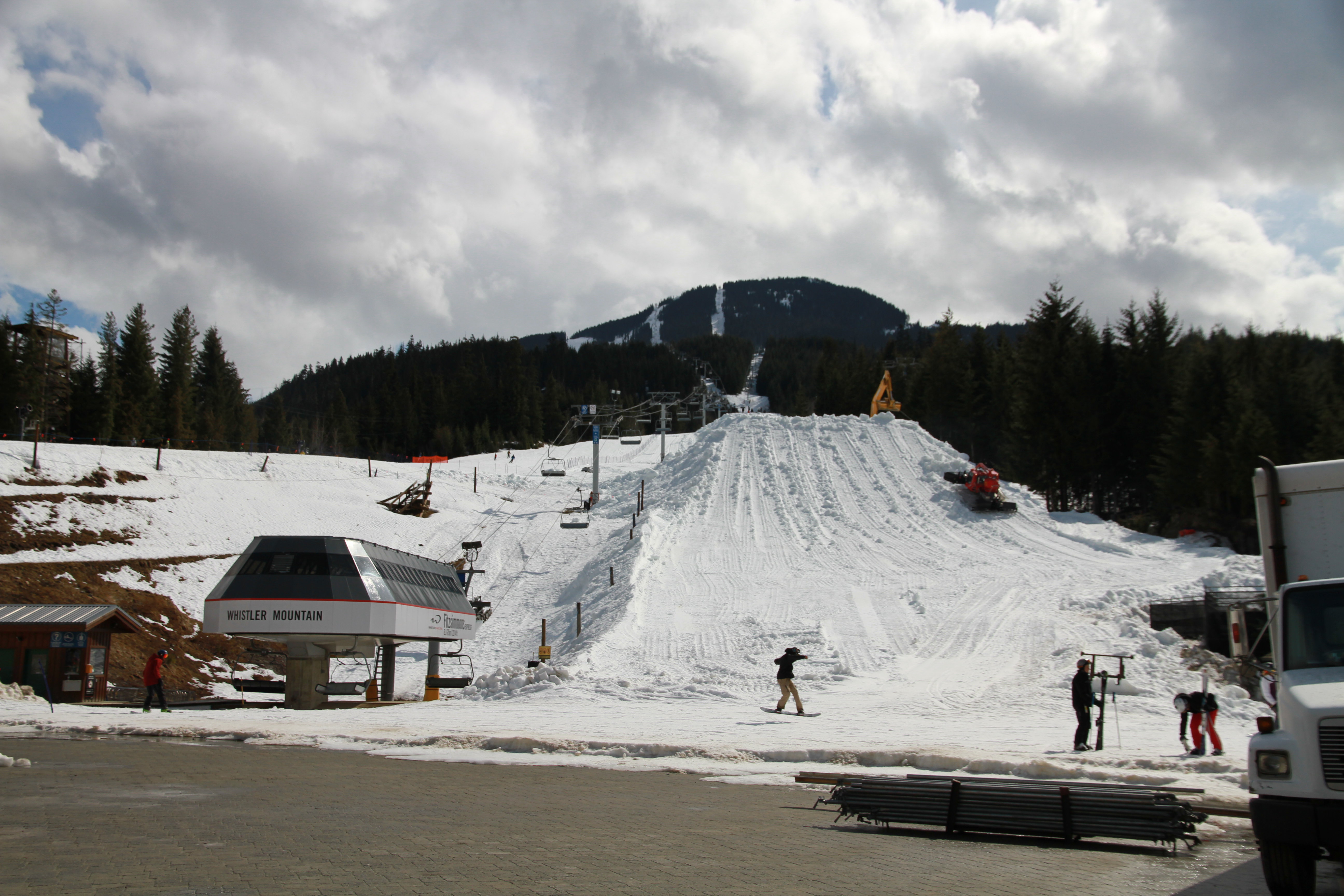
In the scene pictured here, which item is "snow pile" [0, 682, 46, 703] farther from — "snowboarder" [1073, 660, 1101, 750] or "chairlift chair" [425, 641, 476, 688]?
"snowboarder" [1073, 660, 1101, 750]

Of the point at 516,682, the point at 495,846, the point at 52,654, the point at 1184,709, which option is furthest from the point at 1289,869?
the point at 52,654

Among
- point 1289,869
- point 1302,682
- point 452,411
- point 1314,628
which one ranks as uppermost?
point 452,411

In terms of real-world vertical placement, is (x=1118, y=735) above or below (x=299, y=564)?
below

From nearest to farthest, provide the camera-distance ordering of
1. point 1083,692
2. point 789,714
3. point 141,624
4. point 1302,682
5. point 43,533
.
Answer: point 1302,682, point 1083,692, point 789,714, point 141,624, point 43,533

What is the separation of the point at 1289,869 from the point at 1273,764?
2.35 feet

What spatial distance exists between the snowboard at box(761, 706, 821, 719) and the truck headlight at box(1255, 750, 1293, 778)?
11652 millimetres

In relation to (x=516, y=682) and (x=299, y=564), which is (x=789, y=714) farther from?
(x=299, y=564)

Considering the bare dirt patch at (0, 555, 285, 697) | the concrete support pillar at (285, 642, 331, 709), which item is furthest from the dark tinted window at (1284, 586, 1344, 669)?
the bare dirt patch at (0, 555, 285, 697)

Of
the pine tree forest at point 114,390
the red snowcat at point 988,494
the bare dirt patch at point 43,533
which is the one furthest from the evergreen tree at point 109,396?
the red snowcat at point 988,494

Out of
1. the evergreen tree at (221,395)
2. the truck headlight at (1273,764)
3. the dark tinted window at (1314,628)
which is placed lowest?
the truck headlight at (1273,764)

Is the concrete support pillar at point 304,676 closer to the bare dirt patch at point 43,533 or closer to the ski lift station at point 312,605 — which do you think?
the ski lift station at point 312,605

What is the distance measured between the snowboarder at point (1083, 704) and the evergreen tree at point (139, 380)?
7806cm

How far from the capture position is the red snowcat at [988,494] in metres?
38.2

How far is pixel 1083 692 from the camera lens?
13.8 m
